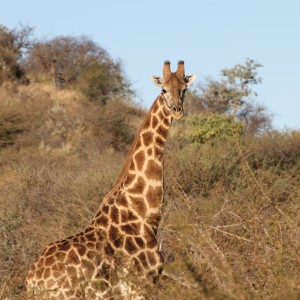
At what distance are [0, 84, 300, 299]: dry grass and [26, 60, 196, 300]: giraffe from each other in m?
0.27

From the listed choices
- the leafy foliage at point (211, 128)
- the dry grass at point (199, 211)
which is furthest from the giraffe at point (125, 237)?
the leafy foliage at point (211, 128)

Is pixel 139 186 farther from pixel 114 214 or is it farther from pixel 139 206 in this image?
pixel 114 214

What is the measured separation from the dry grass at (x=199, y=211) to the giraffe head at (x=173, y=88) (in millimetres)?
890

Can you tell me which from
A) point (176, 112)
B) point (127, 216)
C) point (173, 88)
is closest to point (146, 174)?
point (127, 216)

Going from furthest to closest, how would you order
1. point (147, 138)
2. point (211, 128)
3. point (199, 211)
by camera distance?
point (211, 128), point (199, 211), point (147, 138)

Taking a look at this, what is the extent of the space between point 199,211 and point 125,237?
530 centimetres

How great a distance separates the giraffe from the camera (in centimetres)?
629

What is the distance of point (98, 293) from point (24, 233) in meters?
7.33

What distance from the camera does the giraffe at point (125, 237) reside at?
629 centimetres

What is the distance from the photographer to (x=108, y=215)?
6.93 metres

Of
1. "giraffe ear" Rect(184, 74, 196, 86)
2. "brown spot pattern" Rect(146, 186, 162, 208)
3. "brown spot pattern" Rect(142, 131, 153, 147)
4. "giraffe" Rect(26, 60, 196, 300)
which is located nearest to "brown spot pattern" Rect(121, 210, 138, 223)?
"giraffe" Rect(26, 60, 196, 300)

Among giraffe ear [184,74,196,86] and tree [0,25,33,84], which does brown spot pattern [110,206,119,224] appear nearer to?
giraffe ear [184,74,196,86]

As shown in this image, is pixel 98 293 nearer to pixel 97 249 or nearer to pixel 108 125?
pixel 97 249

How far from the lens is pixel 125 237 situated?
6809 millimetres
